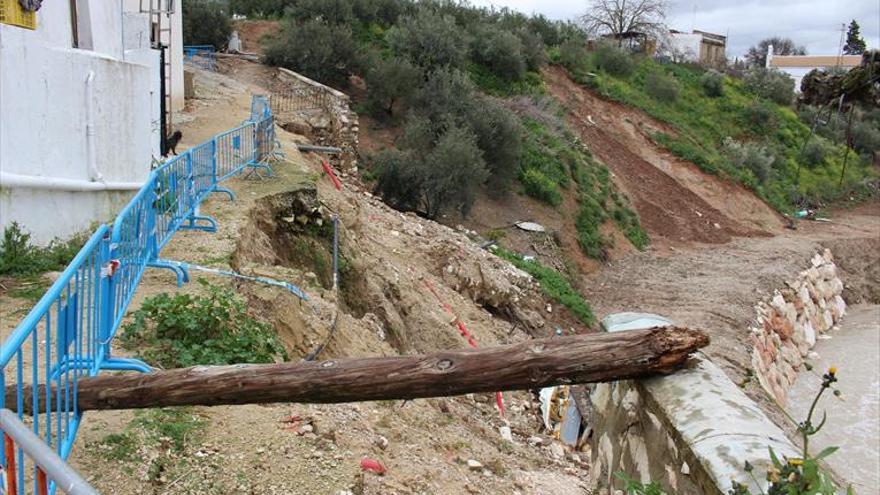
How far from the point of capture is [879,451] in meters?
12.2

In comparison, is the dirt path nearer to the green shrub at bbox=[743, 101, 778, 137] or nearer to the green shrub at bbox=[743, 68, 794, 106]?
the green shrub at bbox=[743, 101, 778, 137]

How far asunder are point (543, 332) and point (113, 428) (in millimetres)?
11191

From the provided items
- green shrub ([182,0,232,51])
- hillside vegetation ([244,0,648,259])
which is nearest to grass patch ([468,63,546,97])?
hillside vegetation ([244,0,648,259])

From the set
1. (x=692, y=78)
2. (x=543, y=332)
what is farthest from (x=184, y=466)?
(x=692, y=78)

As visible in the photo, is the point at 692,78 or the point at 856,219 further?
the point at 692,78

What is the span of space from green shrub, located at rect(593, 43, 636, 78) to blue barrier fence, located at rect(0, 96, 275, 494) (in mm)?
33388

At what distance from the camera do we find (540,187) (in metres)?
23.1

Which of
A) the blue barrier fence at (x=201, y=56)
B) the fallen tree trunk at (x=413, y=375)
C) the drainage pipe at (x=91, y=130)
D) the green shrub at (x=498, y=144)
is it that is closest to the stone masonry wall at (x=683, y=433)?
the fallen tree trunk at (x=413, y=375)

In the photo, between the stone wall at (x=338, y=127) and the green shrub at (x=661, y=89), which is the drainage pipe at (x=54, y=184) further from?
the green shrub at (x=661, y=89)

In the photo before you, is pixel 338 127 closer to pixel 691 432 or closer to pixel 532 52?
pixel 532 52

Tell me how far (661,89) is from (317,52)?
2081 cm

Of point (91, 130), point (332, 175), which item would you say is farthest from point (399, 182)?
point (91, 130)

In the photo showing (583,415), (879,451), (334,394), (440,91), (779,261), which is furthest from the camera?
(440,91)

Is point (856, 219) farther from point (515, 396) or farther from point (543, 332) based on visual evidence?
point (515, 396)
